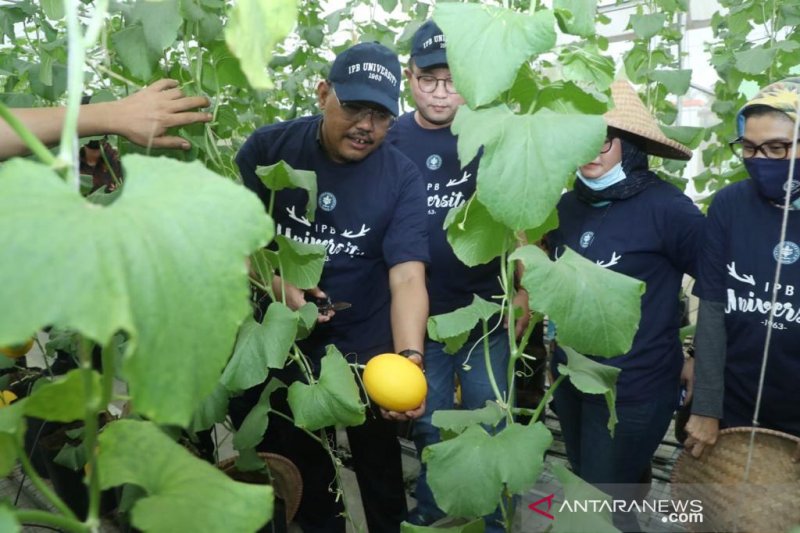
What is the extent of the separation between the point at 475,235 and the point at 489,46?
0.32 m

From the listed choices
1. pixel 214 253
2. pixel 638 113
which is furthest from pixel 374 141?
pixel 214 253

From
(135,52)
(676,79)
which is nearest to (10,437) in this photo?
(135,52)

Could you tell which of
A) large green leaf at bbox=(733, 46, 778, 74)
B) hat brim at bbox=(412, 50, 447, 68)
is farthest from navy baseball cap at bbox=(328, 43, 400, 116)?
large green leaf at bbox=(733, 46, 778, 74)

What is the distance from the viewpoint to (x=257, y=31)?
0.40 meters

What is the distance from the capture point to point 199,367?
1.16 ft

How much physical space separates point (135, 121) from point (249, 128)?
2.09 metres

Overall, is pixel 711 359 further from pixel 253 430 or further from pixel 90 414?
pixel 90 414

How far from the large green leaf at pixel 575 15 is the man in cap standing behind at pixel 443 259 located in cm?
101

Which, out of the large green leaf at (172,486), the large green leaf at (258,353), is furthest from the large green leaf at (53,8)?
the large green leaf at (172,486)

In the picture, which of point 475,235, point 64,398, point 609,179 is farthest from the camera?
point 609,179

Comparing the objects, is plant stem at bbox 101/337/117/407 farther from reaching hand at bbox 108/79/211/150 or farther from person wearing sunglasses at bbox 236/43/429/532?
person wearing sunglasses at bbox 236/43/429/532

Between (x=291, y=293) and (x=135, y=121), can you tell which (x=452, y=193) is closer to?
(x=291, y=293)

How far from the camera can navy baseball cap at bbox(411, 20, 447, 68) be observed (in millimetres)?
1733

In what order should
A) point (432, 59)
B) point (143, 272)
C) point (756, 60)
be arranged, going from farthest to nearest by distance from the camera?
point (756, 60)
point (432, 59)
point (143, 272)
